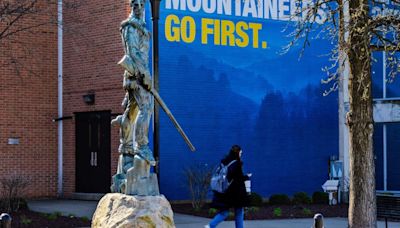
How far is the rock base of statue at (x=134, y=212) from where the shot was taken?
32.9ft

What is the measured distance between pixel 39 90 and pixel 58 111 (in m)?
0.91

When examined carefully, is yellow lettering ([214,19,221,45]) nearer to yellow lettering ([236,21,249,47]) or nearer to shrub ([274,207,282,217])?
yellow lettering ([236,21,249,47])

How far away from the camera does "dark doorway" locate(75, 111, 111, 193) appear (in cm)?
2084

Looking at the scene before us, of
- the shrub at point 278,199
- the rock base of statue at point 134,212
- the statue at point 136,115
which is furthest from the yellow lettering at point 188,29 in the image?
the rock base of statue at point 134,212

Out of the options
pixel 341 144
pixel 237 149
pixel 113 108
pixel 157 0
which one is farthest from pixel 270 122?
pixel 237 149

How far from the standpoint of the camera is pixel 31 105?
21.8 metres

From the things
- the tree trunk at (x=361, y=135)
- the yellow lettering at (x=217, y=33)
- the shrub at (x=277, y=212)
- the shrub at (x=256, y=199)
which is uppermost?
the yellow lettering at (x=217, y=33)

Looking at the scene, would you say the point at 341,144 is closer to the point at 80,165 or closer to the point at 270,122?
the point at 270,122

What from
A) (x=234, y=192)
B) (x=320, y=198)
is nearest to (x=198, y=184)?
(x=320, y=198)

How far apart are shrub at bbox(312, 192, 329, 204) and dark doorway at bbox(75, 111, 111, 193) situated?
619cm

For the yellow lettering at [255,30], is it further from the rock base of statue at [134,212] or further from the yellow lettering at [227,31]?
the rock base of statue at [134,212]

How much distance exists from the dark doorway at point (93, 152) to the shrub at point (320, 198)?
619 cm

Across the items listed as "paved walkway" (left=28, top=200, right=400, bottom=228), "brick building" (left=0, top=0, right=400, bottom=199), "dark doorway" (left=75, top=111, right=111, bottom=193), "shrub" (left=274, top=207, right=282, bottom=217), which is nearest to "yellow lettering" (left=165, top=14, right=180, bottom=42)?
"brick building" (left=0, top=0, right=400, bottom=199)

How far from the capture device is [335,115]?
906 inches
